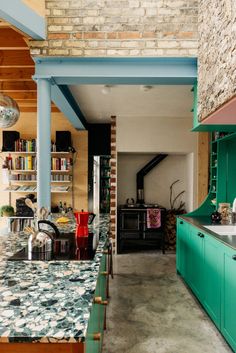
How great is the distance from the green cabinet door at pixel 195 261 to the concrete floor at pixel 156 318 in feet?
0.59

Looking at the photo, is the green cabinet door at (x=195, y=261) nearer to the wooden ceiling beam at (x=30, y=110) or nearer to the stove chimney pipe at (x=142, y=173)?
the stove chimney pipe at (x=142, y=173)

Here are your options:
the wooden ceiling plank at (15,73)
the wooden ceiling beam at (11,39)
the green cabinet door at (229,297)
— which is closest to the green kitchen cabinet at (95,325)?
the green cabinet door at (229,297)

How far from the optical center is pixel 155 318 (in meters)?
2.99

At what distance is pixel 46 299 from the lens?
1221mm

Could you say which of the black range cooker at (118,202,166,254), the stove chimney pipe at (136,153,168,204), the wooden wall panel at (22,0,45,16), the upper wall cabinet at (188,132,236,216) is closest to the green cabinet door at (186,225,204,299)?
the upper wall cabinet at (188,132,236,216)

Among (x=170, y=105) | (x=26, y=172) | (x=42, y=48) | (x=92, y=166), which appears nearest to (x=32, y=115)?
(x=26, y=172)

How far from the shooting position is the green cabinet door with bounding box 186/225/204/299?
319cm

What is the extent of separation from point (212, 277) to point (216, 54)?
2.01m

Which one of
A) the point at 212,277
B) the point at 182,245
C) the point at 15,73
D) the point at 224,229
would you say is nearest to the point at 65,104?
the point at 15,73

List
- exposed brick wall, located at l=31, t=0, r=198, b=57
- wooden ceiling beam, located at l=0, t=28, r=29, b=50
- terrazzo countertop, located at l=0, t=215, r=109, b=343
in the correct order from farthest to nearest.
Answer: wooden ceiling beam, located at l=0, t=28, r=29, b=50, exposed brick wall, located at l=31, t=0, r=198, b=57, terrazzo countertop, located at l=0, t=215, r=109, b=343

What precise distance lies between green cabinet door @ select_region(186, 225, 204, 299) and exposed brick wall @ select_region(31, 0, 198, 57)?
1.98 metres

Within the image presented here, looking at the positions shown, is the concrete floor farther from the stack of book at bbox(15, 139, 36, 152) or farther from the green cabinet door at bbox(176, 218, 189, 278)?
the stack of book at bbox(15, 139, 36, 152)

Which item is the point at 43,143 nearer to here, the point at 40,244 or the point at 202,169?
the point at 40,244

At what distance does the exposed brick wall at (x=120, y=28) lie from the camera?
2.96 metres
